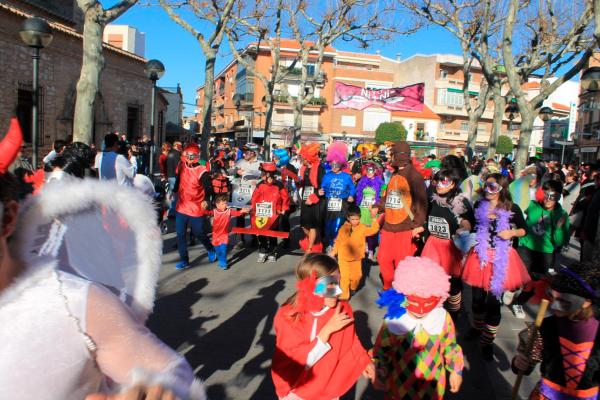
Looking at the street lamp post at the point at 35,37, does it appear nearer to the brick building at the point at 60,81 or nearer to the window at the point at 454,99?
the brick building at the point at 60,81

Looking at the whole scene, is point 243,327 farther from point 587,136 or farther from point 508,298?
point 587,136

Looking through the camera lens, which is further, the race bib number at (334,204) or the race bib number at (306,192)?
the race bib number at (306,192)

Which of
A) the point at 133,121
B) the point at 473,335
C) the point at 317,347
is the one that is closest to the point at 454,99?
the point at 133,121

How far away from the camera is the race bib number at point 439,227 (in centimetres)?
512

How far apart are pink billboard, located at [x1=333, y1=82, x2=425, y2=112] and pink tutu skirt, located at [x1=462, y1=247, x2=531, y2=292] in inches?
974

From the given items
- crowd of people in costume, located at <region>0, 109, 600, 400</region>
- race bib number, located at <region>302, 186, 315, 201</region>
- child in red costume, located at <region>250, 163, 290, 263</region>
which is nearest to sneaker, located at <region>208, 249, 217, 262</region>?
crowd of people in costume, located at <region>0, 109, 600, 400</region>

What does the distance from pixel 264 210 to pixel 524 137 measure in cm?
848

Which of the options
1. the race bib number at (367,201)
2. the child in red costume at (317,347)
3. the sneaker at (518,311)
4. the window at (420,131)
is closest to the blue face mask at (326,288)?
the child in red costume at (317,347)

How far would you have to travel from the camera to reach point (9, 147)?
1.25 metres

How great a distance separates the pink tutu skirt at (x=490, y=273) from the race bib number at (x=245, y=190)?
5.65m

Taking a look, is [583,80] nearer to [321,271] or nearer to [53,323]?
[321,271]

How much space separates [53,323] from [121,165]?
5023 millimetres

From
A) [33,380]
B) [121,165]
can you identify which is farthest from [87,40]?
[33,380]

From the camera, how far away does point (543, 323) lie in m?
2.89
